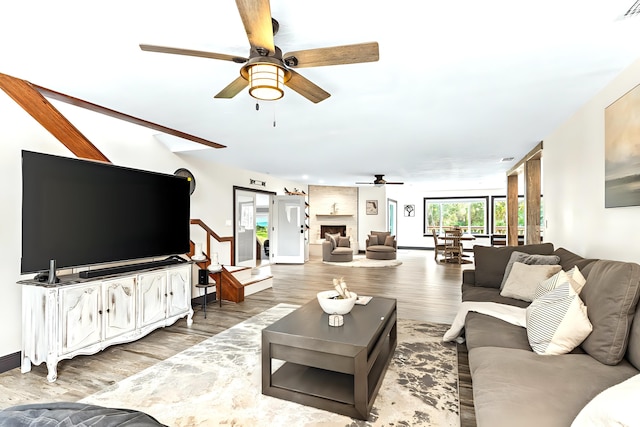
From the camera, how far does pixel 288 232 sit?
905 centimetres

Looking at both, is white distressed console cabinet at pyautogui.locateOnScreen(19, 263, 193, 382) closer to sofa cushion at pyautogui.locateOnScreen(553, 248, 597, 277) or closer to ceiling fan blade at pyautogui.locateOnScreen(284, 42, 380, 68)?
ceiling fan blade at pyautogui.locateOnScreen(284, 42, 380, 68)

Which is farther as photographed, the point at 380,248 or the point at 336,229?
the point at 336,229

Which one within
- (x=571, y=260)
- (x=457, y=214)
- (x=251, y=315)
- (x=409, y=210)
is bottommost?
(x=251, y=315)

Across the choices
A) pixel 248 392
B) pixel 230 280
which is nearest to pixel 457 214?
pixel 230 280

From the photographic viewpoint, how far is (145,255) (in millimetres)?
3523

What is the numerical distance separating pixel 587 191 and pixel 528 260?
845 millimetres

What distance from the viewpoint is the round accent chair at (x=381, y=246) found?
950 centimetres

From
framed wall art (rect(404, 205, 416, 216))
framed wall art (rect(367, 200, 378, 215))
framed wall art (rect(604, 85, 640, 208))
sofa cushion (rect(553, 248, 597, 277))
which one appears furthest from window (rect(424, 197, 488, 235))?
framed wall art (rect(604, 85, 640, 208))

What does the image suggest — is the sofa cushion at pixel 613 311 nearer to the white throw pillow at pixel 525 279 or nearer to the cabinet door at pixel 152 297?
the white throw pillow at pixel 525 279

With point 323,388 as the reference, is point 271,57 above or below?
above

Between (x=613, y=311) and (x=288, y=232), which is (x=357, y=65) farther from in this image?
(x=288, y=232)

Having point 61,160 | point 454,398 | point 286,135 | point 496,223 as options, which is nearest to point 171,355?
point 61,160

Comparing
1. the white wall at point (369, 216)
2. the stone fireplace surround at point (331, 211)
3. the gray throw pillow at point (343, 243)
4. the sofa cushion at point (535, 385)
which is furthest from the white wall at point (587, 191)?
the stone fireplace surround at point (331, 211)

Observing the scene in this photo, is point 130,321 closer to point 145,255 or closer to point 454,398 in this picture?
point 145,255
